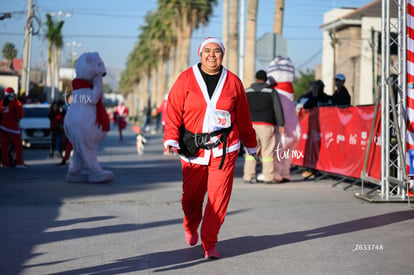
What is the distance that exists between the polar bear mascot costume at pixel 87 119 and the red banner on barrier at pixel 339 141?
13.8ft

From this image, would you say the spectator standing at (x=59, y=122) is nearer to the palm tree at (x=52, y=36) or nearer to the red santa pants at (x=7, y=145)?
the red santa pants at (x=7, y=145)

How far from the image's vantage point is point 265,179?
13742mm

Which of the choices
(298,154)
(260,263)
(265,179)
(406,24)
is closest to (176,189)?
(265,179)

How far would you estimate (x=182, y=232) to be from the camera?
8.02 m

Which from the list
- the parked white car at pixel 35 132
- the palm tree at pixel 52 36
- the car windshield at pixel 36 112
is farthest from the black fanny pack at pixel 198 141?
the palm tree at pixel 52 36

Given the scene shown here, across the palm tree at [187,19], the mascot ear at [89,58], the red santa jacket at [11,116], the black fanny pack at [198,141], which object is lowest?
the red santa jacket at [11,116]

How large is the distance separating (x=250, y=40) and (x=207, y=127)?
76.6 feet

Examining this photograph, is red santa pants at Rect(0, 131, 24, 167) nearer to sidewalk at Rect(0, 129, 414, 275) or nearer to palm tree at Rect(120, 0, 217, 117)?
sidewalk at Rect(0, 129, 414, 275)

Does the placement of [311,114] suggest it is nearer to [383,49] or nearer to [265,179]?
[265,179]

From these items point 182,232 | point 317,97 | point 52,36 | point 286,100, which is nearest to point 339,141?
point 286,100

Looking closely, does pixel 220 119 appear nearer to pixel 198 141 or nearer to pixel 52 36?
pixel 198 141

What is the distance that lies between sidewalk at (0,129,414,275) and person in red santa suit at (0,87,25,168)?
4404 mm

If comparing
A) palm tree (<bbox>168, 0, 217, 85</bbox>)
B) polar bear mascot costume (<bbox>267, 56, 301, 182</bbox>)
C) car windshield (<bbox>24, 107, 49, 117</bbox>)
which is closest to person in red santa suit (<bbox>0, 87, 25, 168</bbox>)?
polar bear mascot costume (<bbox>267, 56, 301, 182</bbox>)

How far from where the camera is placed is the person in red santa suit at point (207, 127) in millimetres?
6695
